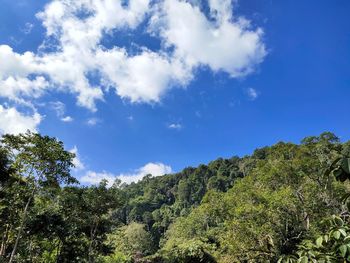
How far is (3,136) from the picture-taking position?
15.0 meters

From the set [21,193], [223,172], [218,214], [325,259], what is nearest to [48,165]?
[21,193]

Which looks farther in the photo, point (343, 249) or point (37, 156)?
point (37, 156)

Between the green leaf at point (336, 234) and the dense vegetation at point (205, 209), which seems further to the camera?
the dense vegetation at point (205, 209)

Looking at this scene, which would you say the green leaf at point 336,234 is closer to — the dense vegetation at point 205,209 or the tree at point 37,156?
the dense vegetation at point 205,209

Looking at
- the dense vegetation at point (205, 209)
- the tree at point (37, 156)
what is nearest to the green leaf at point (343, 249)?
the dense vegetation at point (205, 209)

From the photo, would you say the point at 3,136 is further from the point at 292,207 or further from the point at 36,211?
the point at 292,207

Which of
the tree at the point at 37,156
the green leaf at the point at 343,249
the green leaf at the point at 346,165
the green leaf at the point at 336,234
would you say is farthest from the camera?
the tree at the point at 37,156

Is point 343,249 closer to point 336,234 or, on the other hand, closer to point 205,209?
point 336,234

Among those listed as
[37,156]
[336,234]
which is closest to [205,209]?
[37,156]

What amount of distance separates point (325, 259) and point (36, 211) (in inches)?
649

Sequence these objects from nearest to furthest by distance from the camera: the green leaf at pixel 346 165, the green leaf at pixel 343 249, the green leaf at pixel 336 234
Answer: the green leaf at pixel 346 165, the green leaf at pixel 343 249, the green leaf at pixel 336 234

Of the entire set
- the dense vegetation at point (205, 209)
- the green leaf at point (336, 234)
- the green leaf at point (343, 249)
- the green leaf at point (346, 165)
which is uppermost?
the dense vegetation at point (205, 209)

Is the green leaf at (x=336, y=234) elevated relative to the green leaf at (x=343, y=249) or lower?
elevated

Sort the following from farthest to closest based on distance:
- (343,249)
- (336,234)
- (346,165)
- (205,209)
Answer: (205,209)
(336,234)
(343,249)
(346,165)
